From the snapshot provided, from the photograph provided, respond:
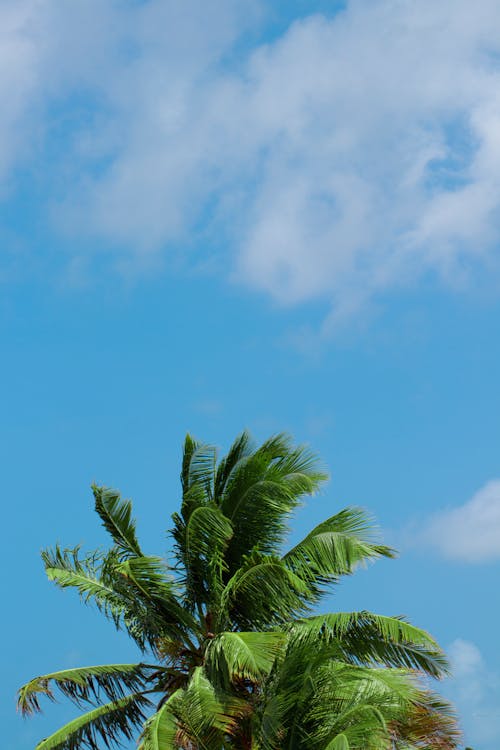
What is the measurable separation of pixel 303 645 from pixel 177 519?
4334 millimetres

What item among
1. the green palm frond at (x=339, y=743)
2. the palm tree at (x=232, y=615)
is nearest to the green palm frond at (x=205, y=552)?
the palm tree at (x=232, y=615)

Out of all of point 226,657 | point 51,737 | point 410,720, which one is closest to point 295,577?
point 226,657

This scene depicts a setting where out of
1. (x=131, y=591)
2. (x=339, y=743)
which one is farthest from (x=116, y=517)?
(x=339, y=743)

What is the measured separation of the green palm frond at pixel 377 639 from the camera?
1755cm

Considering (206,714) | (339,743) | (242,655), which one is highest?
(242,655)

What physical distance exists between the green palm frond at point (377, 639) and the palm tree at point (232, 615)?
2cm

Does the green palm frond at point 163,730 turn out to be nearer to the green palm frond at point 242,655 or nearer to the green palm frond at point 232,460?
the green palm frond at point 242,655

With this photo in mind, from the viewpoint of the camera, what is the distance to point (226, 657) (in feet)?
53.3

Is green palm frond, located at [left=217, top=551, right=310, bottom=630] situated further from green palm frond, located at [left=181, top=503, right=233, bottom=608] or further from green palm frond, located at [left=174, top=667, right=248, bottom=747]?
green palm frond, located at [left=174, top=667, right=248, bottom=747]

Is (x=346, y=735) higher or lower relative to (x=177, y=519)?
lower

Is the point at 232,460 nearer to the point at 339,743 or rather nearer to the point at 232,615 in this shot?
the point at 232,615

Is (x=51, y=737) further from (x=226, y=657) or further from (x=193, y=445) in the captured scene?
(x=193, y=445)

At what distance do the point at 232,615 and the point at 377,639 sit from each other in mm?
2630

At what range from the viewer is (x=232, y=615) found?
18594 mm
